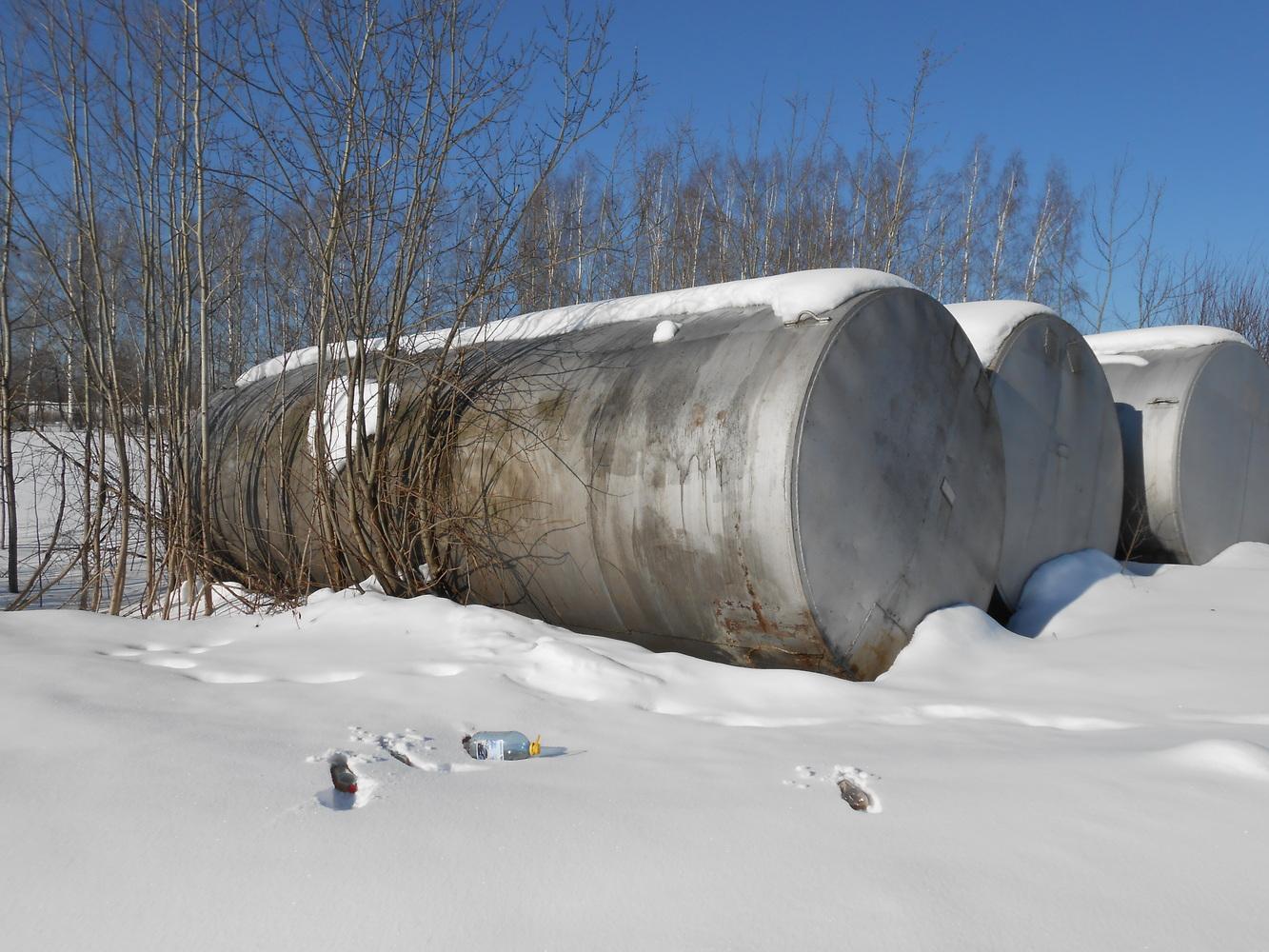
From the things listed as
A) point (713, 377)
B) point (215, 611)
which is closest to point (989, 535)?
point (713, 377)

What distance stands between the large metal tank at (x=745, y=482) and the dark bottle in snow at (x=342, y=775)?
5.27 feet

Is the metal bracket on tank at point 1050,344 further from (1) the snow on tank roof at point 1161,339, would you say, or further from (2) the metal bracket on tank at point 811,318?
(2) the metal bracket on tank at point 811,318

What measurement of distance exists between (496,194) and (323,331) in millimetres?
1047

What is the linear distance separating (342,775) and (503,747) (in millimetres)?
401

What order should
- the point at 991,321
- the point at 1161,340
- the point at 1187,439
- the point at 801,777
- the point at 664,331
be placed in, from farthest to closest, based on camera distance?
the point at 1161,340, the point at 1187,439, the point at 991,321, the point at 664,331, the point at 801,777

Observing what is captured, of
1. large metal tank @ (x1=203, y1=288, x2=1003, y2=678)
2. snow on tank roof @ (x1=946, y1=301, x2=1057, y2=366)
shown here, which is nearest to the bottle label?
large metal tank @ (x1=203, y1=288, x2=1003, y2=678)

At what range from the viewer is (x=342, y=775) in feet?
6.66

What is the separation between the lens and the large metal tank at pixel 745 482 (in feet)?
10.7

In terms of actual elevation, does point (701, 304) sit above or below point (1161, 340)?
below

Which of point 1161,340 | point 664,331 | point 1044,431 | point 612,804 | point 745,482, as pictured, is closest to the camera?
point 612,804

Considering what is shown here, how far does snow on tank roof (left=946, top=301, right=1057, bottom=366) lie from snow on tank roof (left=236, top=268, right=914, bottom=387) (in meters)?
0.64

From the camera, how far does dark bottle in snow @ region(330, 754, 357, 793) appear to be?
1.97m

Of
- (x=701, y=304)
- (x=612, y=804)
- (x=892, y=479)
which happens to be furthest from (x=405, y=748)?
(x=701, y=304)

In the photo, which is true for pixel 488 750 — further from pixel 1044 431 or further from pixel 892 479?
pixel 1044 431
